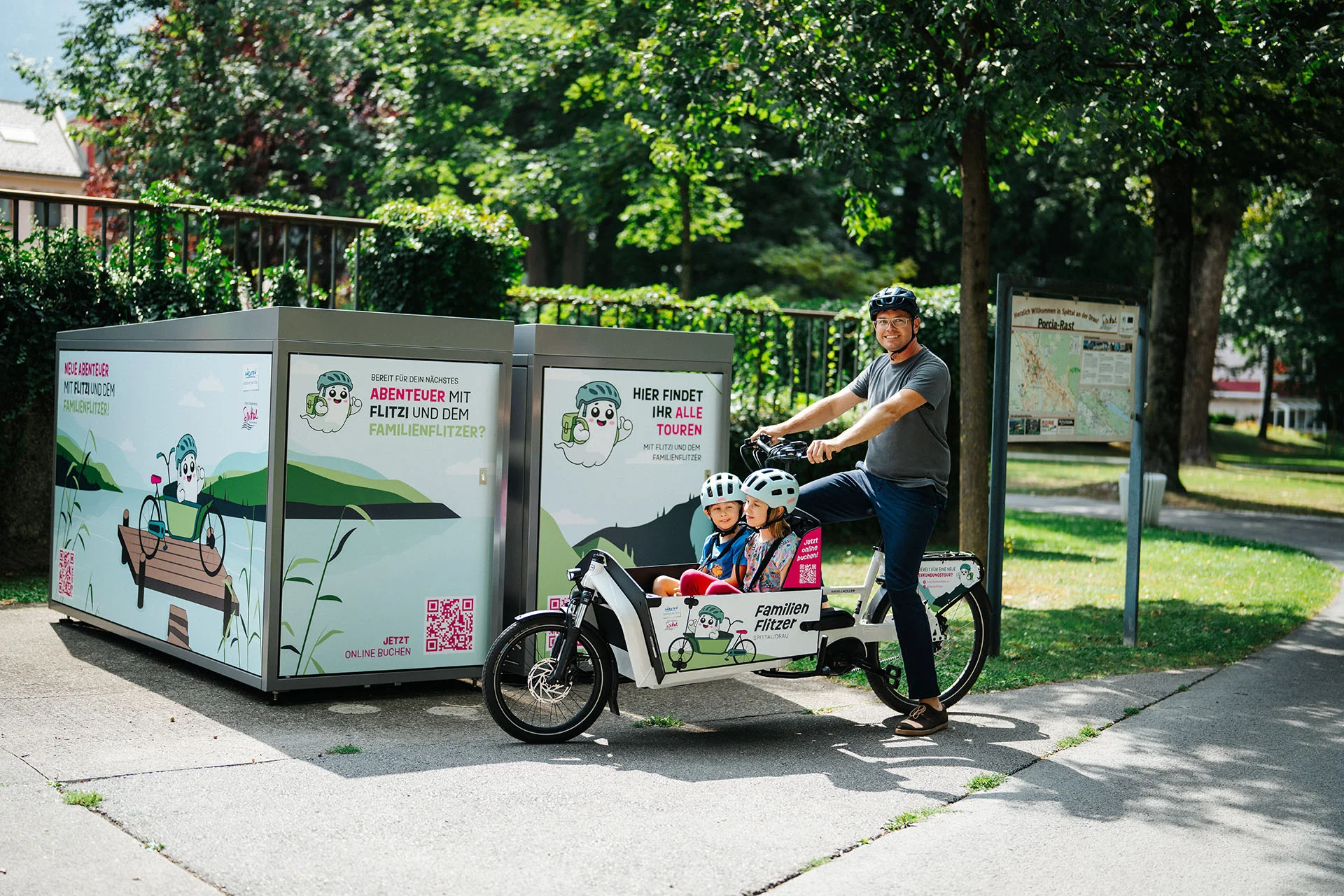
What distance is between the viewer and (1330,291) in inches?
1516

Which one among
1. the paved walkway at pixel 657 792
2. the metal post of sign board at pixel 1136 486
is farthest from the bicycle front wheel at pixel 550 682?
the metal post of sign board at pixel 1136 486

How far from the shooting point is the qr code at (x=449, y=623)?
→ 617 cm

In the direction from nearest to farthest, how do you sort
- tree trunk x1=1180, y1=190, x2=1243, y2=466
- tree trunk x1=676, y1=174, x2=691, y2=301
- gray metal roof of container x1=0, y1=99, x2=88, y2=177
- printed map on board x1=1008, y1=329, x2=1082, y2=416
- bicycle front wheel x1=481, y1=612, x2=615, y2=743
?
1. bicycle front wheel x1=481, y1=612, x2=615, y2=743
2. printed map on board x1=1008, y1=329, x2=1082, y2=416
3. tree trunk x1=676, y1=174, x2=691, y2=301
4. tree trunk x1=1180, y1=190, x2=1243, y2=466
5. gray metal roof of container x1=0, y1=99, x2=88, y2=177

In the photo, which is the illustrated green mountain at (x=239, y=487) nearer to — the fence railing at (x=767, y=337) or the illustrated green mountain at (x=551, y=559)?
the illustrated green mountain at (x=551, y=559)

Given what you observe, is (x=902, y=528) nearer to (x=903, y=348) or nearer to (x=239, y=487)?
(x=903, y=348)

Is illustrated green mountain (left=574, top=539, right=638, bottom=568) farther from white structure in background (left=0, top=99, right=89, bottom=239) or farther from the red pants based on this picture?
white structure in background (left=0, top=99, right=89, bottom=239)

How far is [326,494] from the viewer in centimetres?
585

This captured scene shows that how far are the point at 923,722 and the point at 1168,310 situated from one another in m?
14.8

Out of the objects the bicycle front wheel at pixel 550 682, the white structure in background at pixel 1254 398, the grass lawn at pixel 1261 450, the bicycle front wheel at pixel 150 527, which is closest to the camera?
the bicycle front wheel at pixel 550 682

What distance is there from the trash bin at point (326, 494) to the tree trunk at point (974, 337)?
3621 millimetres

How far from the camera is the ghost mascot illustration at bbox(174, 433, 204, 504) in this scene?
20.8ft

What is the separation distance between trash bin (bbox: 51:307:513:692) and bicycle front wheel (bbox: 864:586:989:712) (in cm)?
182

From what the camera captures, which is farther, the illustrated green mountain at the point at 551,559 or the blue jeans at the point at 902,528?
the illustrated green mountain at the point at 551,559

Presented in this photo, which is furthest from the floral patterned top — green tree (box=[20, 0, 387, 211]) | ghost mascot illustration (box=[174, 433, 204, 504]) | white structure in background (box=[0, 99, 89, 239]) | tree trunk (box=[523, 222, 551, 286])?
white structure in background (box=[0, 99, 89, 239])
